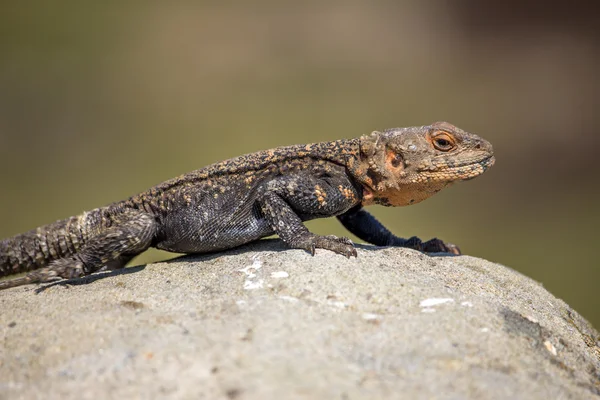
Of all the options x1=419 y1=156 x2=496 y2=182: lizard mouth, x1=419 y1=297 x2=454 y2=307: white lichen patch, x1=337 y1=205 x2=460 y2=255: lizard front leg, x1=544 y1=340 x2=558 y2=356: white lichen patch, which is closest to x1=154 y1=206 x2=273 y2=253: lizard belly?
x1=337 y1=205 x2=460 y2=255: lizard front leg

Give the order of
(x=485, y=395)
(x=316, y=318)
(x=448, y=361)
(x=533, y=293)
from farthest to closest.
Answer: (x=533, y=293), (x=316, y=318), (x=448, y=361), (x=485, y=395)

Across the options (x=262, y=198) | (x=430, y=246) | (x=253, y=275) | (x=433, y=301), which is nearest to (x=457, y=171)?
(x=430, y=246)

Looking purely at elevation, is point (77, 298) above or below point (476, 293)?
above

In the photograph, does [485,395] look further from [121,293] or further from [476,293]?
[121,293]

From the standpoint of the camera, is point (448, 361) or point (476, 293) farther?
point (476, 293)

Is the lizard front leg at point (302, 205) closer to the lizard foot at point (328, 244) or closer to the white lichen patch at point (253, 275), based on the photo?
A: the lizard foot at point (328, 244)

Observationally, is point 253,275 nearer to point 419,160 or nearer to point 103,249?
point 103,249

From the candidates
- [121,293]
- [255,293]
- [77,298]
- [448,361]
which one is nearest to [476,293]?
[448,361]
